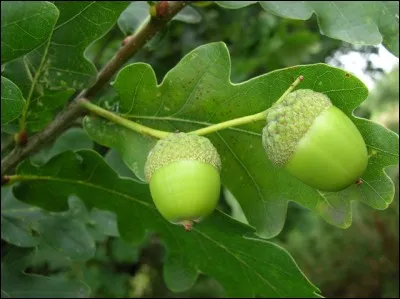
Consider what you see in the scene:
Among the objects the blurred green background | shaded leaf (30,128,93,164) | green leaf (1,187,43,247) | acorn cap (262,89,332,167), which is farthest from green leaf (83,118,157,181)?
the blurred green background

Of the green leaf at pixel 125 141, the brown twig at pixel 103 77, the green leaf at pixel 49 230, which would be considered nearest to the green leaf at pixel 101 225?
the green leaf at pixel 49 230

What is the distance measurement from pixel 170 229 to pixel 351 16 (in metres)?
0.64

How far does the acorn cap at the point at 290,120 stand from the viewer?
100 centimetres

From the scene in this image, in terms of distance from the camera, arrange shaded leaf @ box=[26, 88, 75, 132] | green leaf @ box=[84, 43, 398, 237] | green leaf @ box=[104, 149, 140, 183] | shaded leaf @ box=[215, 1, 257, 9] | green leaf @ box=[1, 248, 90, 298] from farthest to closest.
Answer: green leaf @ box=[104, 149, 140, 183], green leaf @ box=[1, 248, 90, 298], shaded leaf @ box=[215, 1, 257, 9], shaded leaf @ box=[26, 88, 75, 132], green leaf @ box=[84, 43, 398, 237]

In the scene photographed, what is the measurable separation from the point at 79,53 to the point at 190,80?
27cm

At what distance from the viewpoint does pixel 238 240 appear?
4.42 ft

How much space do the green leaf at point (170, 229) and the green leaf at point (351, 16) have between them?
0.50 meters

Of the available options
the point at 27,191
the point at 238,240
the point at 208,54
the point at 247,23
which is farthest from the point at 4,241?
the point at 247,23

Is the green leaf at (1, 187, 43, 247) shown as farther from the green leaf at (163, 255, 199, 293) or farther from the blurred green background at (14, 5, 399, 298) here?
the blurred green background at (14, 5, 399, 298)

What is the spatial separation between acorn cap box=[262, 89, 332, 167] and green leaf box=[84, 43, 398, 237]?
0.08 meters

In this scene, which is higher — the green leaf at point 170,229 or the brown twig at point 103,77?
the brown twig at point 103,77

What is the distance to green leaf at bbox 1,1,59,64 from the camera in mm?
1141

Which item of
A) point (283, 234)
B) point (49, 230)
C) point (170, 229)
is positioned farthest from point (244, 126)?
point (283, 234)

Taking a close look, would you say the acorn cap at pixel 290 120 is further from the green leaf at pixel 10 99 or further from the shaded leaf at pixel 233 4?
the shaded leaf at pixel 233 4
